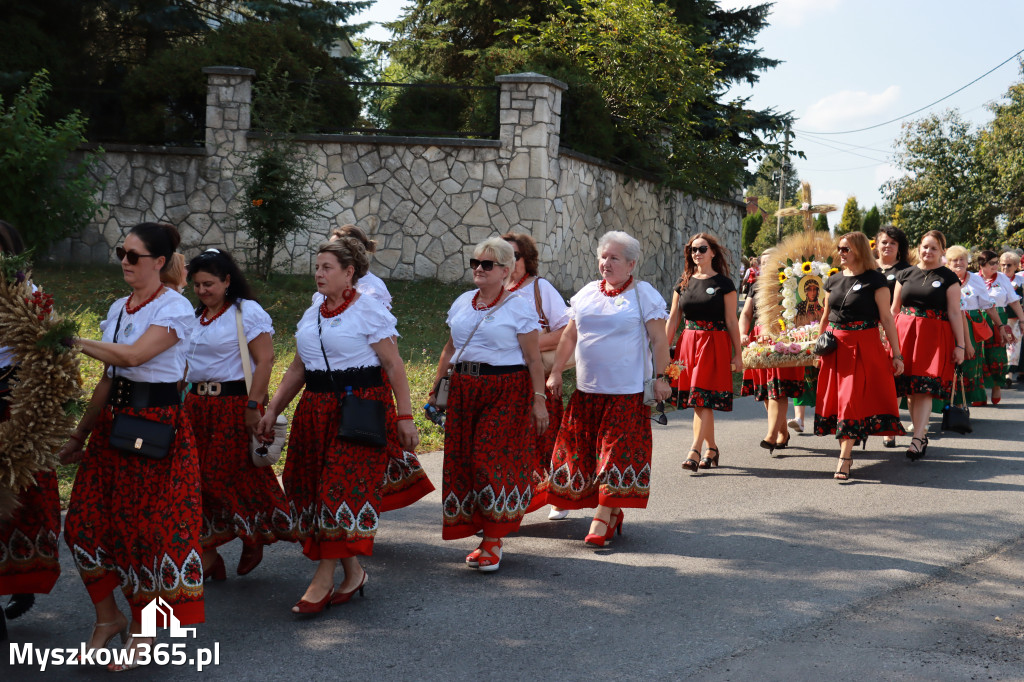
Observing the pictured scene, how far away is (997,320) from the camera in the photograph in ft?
41.5

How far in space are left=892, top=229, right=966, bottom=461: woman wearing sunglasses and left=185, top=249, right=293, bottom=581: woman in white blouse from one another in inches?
255

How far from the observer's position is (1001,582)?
5578 mm

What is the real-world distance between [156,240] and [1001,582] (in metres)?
4.72

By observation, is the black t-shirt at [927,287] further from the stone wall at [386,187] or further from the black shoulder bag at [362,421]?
the stone wall at [386,187]

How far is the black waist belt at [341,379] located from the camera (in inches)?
198

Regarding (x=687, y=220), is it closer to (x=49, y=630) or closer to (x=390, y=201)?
(x=390, y=201)

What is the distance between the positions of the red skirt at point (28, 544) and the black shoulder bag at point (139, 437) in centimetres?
64

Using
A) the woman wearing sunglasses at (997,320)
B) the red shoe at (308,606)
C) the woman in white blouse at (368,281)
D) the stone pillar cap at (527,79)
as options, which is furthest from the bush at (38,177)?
the woman wearing sunglasses at (997,320)

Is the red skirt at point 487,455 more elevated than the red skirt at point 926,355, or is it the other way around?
the red skirt at point 926,355

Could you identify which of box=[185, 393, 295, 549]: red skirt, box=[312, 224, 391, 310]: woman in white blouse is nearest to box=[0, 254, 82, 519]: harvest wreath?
box=[185, 393, 295, 549]: red skirt

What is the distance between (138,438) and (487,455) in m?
2.00

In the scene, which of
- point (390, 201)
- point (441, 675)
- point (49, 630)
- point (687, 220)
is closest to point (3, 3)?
point (390, 201)

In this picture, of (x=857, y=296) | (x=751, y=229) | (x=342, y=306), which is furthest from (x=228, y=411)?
(x=751, y=229)

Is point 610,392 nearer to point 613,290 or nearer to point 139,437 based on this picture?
point 613,290
